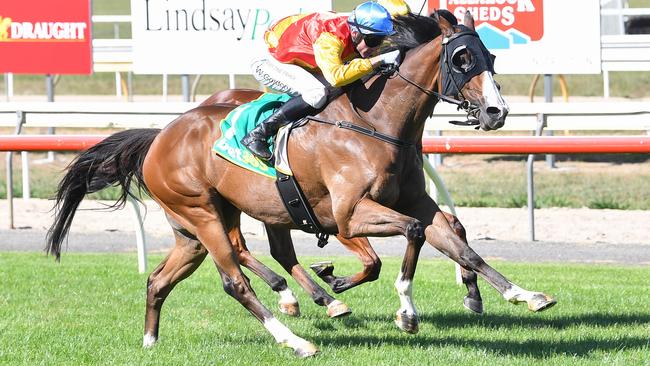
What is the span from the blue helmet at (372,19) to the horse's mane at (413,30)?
0.05 meters

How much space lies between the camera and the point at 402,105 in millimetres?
5832

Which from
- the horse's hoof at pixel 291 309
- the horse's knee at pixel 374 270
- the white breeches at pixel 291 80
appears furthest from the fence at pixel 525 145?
the white breeches at pixel 291 80

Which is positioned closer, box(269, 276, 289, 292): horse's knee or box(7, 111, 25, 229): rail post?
box(269, 276, 289, 292): horse's knee

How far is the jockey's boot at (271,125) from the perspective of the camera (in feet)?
19.9

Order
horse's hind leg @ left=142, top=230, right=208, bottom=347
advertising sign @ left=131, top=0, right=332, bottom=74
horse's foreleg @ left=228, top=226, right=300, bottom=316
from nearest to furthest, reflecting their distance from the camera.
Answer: horse's hind leg @ left=142, top=230, right=208, bottom=347, horse's foreleg @ left=228, top=226, right=300, bottom=316, advertising sign @ left=131, top=0, right=332, bottom=74

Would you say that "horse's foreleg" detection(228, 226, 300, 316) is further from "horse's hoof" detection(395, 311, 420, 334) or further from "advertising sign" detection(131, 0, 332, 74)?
"advertising sign" detection(131, 0, 332, 74)

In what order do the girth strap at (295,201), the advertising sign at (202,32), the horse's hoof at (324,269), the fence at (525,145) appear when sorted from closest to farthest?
the girth strap at (295,201) → the horse's hoof at (324,269) → the fence at (525,145) → the advertising sign at (202,32)

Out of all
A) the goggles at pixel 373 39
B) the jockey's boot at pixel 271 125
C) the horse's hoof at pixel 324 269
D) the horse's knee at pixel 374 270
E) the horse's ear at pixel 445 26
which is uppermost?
the horse's ear at pixel 445 26

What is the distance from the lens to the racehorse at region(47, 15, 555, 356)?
219 inches

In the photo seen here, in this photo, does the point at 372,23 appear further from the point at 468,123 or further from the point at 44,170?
the point at 44,170

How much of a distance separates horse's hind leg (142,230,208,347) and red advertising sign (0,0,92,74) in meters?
5.34

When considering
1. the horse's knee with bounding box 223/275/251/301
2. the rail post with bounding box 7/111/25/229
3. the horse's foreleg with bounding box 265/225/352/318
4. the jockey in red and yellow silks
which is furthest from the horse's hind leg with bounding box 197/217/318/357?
the rail post with bounding box 7/111/25/229

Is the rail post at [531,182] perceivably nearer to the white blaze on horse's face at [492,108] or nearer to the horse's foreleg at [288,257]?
the horse's foreleg at [288,257]

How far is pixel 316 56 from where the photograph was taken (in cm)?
589
